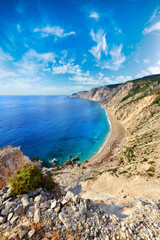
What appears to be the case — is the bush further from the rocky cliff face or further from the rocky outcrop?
the rocky cliff face

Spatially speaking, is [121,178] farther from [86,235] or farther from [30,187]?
[30,187]

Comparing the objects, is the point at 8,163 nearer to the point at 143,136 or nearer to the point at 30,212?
the point at 30,212

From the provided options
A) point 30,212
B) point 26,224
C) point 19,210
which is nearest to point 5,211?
point 19,210

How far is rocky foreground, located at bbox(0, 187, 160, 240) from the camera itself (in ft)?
19.6

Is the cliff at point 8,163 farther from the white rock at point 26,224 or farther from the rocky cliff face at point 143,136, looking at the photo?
the rocky cliff face at point 143,136

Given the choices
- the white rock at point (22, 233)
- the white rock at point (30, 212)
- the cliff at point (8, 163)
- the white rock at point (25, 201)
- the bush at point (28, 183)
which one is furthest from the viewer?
the cliff at point (8, 163)

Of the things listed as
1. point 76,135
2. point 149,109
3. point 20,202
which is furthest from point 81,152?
point 149,109

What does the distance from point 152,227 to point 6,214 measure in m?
10.7

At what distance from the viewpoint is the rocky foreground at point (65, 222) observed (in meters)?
5.98

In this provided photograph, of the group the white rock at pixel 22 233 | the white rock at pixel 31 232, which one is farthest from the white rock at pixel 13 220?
the white rock at pixel 31 232

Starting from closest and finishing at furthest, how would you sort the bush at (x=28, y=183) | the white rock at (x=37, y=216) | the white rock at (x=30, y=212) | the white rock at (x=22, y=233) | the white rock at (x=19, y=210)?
the white rock at (x=22, y=233) < the white rock at (x=37, y=216) < the white rock at (x=30, y=212) < the white rock at (x=19, y=210) < the bush at (x=28, y=183)

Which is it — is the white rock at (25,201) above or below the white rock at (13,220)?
above

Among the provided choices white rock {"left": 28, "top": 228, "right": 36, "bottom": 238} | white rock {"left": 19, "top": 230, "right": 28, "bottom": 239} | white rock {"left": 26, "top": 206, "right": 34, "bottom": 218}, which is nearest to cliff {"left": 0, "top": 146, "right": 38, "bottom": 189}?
white rock {"left": 26, "top": 206, "right": 34, "bottom": 218}

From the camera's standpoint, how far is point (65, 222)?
6438 mm
